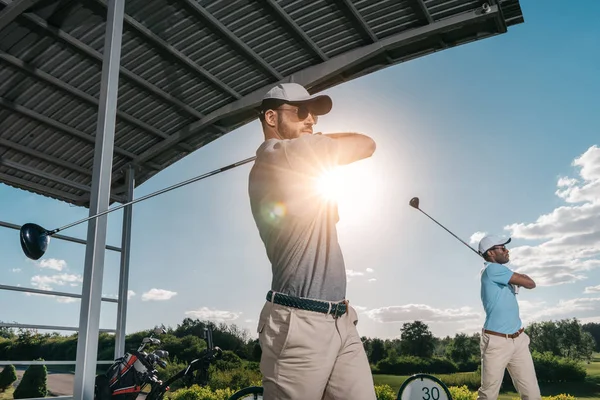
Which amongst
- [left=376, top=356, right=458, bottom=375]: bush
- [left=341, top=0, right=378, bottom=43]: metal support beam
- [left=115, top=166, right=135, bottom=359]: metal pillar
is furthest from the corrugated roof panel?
[left=376, top=356, right=458, bottom=375]: bush

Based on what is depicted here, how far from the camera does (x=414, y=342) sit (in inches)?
552

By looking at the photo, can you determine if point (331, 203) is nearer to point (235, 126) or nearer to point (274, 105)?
point (274, 105)

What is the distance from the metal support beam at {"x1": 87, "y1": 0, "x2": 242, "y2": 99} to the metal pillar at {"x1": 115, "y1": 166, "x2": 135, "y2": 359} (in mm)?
2418

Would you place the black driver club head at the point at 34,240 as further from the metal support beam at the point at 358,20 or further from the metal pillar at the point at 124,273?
the metal support beam at the point at 358,20

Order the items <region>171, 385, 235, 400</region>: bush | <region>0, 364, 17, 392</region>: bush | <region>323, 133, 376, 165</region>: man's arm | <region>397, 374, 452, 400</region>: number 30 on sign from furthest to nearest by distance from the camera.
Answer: <region>0, 364, 17, 392</region>: bush, <region>171, 385, 235, 400</region>: bush, <region>397, 374, 452, 400</region>: number 30 on sign, <region>323, 133, 376, 165</region>: man's arm

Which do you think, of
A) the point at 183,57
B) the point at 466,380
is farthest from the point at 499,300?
the point at 466,380

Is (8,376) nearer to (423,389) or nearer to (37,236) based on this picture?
(37,236)

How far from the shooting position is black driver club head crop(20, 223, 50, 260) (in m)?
4.57

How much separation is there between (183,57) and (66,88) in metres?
1.67

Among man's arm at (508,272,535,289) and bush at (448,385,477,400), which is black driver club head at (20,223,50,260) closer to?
man's arm at (508,272,535,289)

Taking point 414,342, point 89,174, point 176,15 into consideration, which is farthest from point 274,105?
point 414,342

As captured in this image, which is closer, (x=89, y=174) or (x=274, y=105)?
(x=274, y=105)

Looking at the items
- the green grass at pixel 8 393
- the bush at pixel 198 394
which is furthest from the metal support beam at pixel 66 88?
the green grass at pixel 8 393

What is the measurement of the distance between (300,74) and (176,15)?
1827mm
